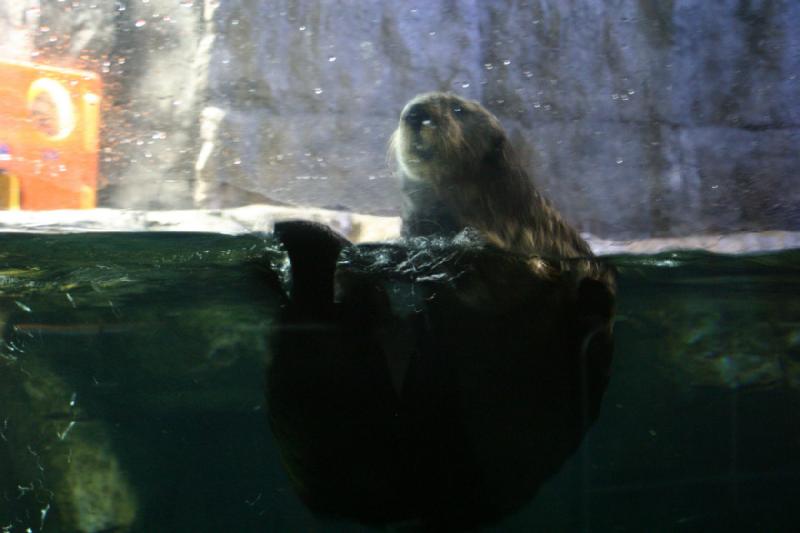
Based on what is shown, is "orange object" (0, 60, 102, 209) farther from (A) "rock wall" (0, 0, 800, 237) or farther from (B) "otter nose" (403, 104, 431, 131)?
(B) "otter nose" (403, 104, 431, 131)

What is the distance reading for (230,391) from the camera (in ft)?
31.6

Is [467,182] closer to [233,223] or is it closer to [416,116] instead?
[416,116]

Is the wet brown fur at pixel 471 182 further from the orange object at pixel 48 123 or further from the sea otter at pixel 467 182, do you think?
the orange object at pixel 48 123

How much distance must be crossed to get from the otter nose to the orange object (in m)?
0.97

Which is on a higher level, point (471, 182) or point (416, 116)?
point (416, 116)

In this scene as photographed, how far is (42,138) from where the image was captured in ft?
6.57

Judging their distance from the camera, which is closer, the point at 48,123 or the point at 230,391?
the point at 48,123

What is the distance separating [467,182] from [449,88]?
0.49 meters

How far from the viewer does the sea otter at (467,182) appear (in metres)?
2.30

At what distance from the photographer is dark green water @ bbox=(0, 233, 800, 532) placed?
4441 millimetres

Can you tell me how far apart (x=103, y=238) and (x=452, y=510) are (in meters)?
2.12

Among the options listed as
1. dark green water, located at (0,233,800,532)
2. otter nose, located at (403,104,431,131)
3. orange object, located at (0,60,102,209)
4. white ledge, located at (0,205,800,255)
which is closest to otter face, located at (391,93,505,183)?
otter nose, located at (403,104,431,131)

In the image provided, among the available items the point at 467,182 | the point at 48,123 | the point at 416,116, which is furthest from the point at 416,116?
the point at 48,123

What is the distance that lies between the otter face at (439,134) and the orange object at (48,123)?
955 millimetres
